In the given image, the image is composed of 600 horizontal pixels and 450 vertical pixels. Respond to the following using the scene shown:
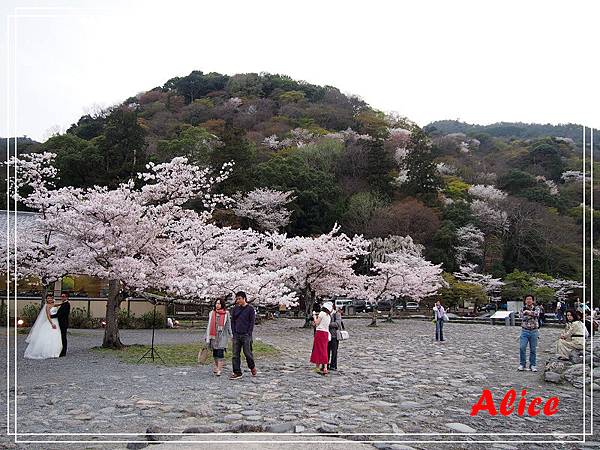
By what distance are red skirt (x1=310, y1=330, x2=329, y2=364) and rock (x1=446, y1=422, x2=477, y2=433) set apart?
11.3ft

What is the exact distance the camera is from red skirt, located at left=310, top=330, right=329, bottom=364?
847cm

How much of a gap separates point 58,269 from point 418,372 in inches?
317

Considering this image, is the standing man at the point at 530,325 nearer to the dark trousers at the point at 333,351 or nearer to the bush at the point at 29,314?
the dark trousers at the point at 333,351

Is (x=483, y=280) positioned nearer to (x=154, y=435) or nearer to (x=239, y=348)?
(x=239, y=348)

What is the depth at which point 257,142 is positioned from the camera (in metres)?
33.6

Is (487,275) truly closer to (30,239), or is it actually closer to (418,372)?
(418,372)

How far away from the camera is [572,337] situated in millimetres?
9336

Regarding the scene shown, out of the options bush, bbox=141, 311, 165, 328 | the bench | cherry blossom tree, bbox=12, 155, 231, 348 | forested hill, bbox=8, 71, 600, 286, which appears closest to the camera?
cherry blossom tree, bbox=12, 155, 231, 348

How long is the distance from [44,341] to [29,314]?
7.33m

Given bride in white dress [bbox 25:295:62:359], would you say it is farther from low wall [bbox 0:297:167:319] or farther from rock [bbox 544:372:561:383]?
rock [bbox 544:372:561:383]

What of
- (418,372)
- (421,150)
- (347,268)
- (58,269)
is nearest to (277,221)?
(347,268)

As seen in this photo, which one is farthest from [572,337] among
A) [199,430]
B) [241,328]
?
[199,430]

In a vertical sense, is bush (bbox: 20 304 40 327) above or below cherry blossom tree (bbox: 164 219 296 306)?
below

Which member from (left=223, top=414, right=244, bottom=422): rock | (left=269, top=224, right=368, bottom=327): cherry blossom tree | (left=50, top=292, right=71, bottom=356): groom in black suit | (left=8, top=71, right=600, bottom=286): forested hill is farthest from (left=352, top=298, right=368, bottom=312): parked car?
(left=223, top=414, right=244, bottom=422): rock
